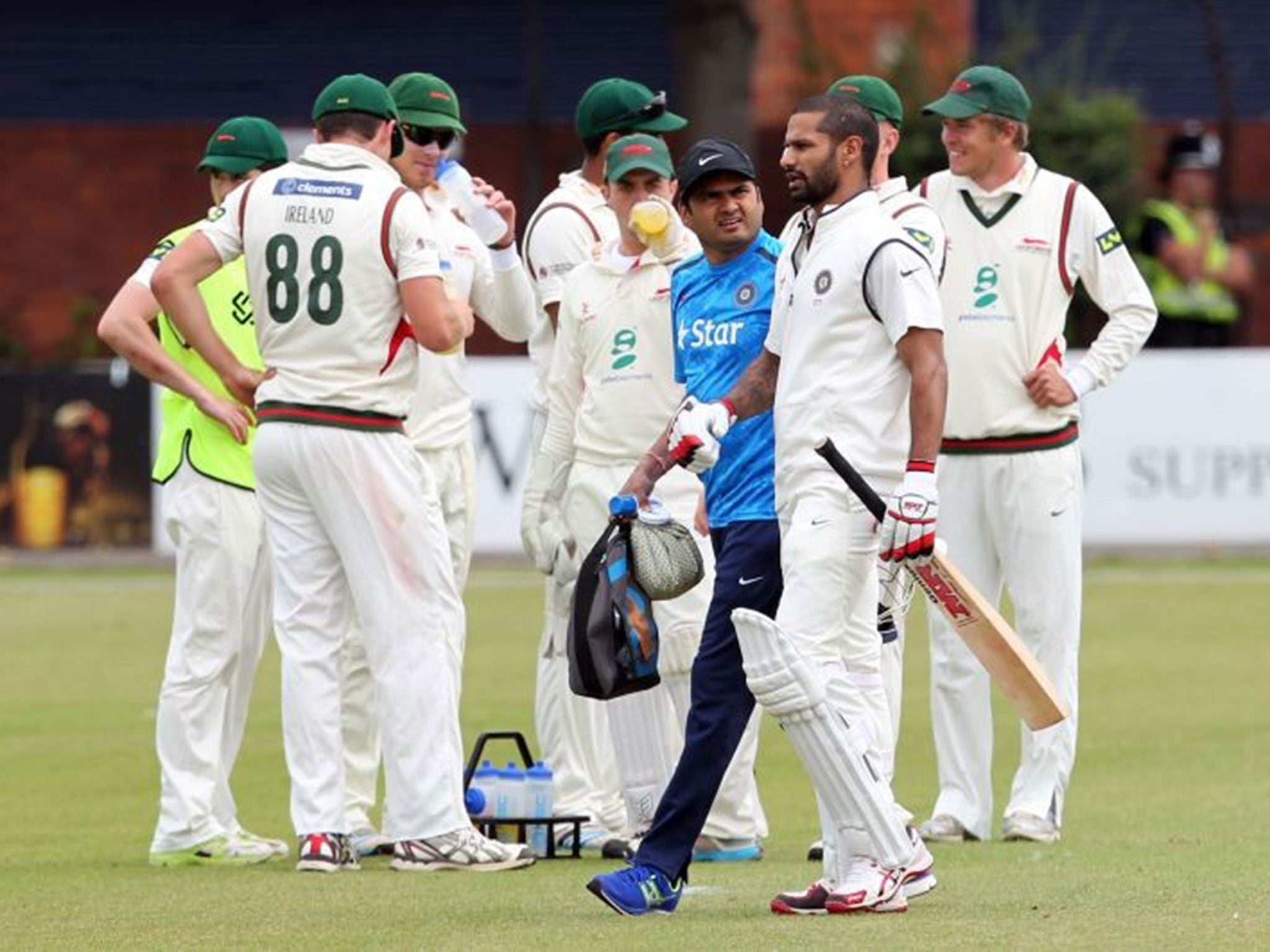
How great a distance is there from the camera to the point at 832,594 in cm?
815

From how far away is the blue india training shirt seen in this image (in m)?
8.69

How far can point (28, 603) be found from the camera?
20938mm

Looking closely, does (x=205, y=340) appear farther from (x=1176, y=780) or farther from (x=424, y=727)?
(x=1176, y=780)

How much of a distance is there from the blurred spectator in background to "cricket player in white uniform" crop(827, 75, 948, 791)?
14410mm

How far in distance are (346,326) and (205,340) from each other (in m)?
0.52

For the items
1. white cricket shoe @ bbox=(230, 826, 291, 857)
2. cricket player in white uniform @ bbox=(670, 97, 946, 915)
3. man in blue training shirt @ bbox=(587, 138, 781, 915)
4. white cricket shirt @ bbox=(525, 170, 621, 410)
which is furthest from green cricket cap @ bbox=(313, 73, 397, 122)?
white cricket shoe @ bbox=(230, 826, 291, 857)

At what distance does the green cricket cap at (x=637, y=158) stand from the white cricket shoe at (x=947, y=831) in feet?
8.04

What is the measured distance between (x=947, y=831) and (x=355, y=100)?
3.30 meters

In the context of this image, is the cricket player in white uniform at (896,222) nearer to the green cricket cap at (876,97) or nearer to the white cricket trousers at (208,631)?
the green cricket cap at (876,97)

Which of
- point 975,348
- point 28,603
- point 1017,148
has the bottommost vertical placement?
point 28,603

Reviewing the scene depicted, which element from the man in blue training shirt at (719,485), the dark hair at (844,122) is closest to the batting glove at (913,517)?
the man in blue training shirt at (719,485)

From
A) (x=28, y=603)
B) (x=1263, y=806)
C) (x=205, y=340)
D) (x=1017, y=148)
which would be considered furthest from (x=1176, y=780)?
(x=28, y=603)

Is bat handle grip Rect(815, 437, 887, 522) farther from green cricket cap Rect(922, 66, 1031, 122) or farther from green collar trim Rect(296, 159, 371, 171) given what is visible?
green cricket cap Rect(922, 66, 1031, 122)

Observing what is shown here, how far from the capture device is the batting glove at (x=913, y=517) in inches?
310
